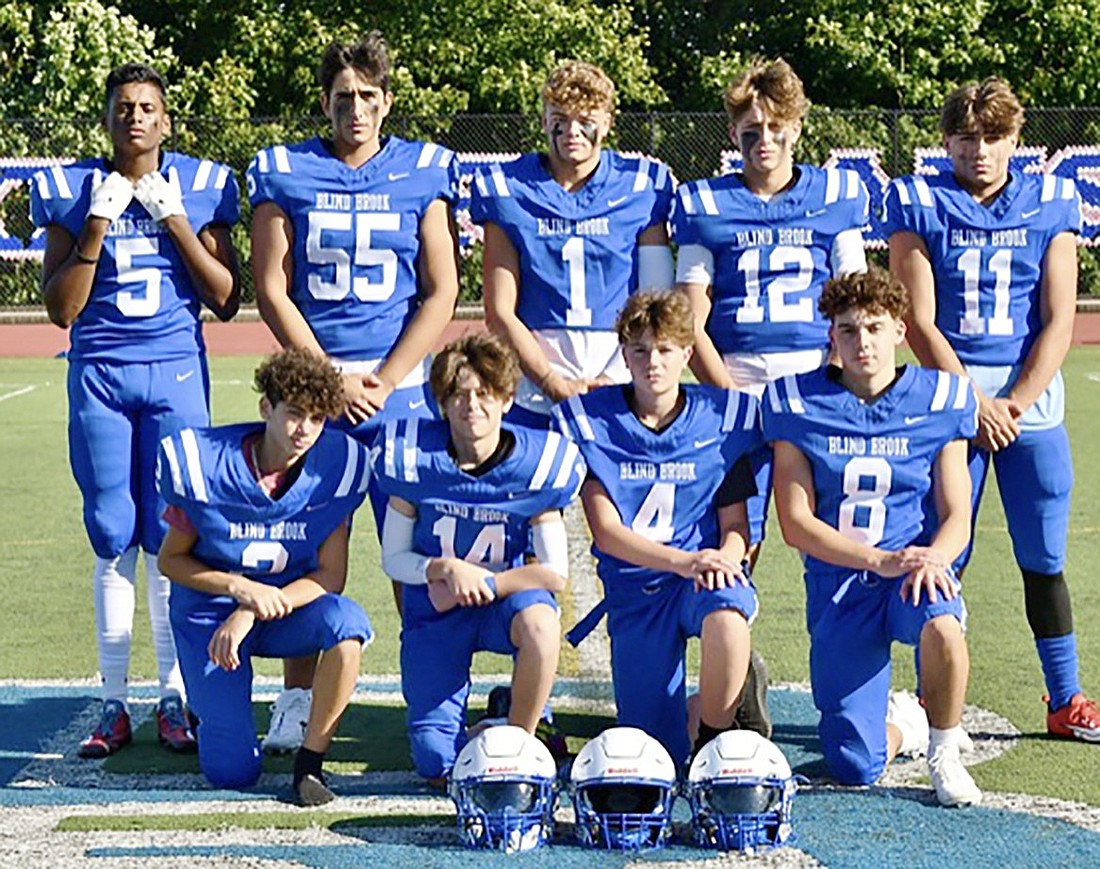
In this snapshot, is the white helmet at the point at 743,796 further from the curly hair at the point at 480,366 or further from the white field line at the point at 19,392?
the white field line at the point at 19,392

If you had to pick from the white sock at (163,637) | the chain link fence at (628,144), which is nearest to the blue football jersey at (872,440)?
the white sock at (163,637)

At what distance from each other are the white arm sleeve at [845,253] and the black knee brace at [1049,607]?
3.15ft

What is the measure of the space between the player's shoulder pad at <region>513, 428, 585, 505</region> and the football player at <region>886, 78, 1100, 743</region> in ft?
3.28

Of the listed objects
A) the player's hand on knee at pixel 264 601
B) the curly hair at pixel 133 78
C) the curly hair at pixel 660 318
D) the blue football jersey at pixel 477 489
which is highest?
the curly hair at pixel 133 78

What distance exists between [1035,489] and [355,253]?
190 centimetres

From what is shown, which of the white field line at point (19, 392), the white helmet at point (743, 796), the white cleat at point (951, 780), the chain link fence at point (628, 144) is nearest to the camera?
the white helmet at point (743, 796)

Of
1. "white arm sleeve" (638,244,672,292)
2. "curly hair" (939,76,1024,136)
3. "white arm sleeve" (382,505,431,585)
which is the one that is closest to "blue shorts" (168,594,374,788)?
"white arm sleeve" (382,505,431,585)

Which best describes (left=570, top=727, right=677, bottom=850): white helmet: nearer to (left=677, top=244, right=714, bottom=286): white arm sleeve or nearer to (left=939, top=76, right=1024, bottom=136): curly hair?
(left=677, top=244, right=714, bottom=286): white arm sleeve

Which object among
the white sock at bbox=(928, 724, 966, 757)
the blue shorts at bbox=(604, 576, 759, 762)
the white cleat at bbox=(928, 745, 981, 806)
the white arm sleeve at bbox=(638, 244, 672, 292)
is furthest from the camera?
the white arm sleeve at bbox=(638, 244, 672, 292)

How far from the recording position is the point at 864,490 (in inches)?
174

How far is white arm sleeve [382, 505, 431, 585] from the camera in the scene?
439 cm

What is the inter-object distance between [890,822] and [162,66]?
1742 cm

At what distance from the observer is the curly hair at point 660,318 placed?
4.31 metres

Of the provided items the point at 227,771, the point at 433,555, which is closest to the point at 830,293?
the point at 433,555
